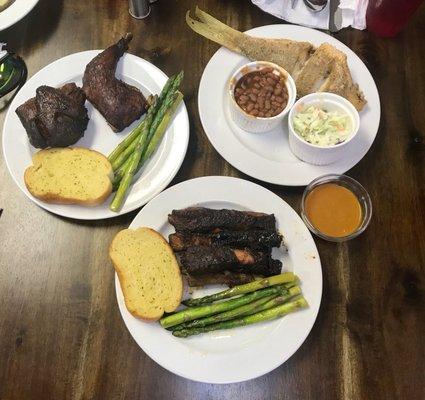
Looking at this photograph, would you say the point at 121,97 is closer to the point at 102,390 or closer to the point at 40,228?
the point at 40,228

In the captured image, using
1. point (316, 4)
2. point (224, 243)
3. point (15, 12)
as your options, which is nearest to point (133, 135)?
point (224, 243)

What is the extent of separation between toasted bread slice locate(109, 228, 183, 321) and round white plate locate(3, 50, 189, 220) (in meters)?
0.16

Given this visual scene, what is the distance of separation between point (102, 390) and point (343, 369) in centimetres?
105

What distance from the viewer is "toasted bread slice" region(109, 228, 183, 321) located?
1.98 meters

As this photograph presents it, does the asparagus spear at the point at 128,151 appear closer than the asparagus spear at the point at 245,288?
No

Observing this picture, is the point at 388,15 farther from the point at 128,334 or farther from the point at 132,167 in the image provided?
the point at 128,334

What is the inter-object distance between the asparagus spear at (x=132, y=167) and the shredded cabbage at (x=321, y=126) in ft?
2.31

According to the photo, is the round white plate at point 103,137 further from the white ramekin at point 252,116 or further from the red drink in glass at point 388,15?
the red drink in glass at point 388,15

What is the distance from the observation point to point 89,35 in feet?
8.49

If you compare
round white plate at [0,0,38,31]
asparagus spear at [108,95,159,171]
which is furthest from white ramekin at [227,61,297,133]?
round white plate at [0,0,38,31]

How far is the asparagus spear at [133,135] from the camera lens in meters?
2.27

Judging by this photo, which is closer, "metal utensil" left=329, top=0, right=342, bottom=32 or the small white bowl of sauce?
the small white bowl of sauce

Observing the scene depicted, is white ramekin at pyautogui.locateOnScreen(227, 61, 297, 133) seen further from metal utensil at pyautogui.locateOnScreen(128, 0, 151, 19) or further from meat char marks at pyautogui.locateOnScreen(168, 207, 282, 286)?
metal utensil at pyautogui.locateOnScreen(128, 0, 151, 19)

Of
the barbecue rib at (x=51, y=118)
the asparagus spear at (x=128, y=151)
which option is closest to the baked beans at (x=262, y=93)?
the asparagus spear at (x=128, y=151)
